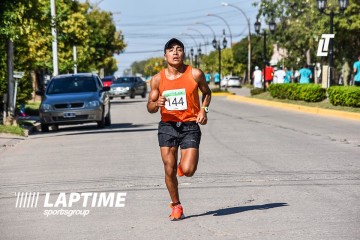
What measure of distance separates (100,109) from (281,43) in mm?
64929

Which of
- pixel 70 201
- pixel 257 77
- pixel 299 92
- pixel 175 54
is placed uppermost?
pixel 175 54

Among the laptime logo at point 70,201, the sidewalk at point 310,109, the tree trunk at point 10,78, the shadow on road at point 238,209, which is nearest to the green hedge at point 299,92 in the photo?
the sidewalk at point 310,109

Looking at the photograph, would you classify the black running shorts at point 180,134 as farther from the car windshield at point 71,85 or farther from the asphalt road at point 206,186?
the car windshield at point 71,85

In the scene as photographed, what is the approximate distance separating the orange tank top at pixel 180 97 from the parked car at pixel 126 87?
54178mm

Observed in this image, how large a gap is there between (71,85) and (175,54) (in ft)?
63.4

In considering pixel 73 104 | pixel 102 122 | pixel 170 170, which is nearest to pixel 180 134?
pixel 170 170

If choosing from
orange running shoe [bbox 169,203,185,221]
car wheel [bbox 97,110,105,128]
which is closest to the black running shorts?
orange running shoe [bbox 169,203,185,221]

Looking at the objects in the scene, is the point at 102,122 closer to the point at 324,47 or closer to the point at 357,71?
the point at 357,71

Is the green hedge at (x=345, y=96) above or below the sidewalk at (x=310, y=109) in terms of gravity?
above

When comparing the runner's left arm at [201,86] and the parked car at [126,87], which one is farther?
the parked car at [126,87]

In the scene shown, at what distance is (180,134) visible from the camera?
29.8ft

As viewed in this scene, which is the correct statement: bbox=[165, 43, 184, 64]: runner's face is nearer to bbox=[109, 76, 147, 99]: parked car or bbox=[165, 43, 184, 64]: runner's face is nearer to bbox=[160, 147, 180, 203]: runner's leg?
bbox=[160, 147, 180, 203]: runner's leg

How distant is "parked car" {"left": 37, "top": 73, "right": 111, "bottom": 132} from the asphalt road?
4.39 meters

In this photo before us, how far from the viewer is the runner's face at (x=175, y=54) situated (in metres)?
8.88
